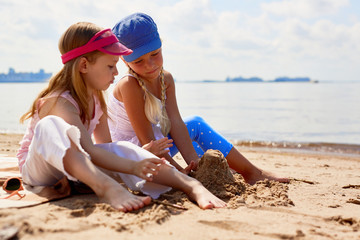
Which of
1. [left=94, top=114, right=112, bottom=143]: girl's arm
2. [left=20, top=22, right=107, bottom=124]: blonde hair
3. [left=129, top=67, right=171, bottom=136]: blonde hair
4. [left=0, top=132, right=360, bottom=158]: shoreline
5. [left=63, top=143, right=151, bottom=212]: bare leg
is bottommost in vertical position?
[left=0, top=132, right=360, bottom=158]: shoreline

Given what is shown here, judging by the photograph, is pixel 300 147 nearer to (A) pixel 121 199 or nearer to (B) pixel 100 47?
(B) pixel 100 47

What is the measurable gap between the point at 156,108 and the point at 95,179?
1.24 meters

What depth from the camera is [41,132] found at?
2326mm

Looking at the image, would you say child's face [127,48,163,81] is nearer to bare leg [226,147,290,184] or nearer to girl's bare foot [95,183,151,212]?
bare leg [226,147,290,184]

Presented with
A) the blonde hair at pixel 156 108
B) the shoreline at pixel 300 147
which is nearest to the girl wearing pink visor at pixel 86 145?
the blonde hair at pixel 156 108

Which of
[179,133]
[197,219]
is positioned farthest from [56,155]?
[179,133]

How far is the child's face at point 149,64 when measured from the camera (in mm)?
3316

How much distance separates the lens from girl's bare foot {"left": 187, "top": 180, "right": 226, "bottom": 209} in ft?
7.99

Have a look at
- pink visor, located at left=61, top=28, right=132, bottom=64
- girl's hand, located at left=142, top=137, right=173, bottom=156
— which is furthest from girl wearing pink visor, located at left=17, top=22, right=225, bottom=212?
girl's hand, located at left=142, top=137, right=173, bottom=156

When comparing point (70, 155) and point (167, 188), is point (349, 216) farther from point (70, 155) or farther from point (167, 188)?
point (70, 155)

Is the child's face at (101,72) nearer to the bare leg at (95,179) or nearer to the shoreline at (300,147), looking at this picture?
the bare leg at (95,179)

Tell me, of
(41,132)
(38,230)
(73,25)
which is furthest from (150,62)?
(38,230)

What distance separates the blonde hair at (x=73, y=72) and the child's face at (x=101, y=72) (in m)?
0.04

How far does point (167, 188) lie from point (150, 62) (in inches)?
47.1
